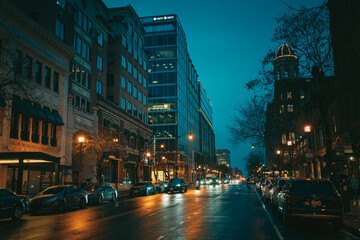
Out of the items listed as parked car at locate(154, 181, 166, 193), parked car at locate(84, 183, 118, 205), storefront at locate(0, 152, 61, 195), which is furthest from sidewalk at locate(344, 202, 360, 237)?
parked car at locate(154, 181, 166, 193)

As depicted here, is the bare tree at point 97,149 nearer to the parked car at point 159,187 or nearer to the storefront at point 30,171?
the storefront at point 30,171

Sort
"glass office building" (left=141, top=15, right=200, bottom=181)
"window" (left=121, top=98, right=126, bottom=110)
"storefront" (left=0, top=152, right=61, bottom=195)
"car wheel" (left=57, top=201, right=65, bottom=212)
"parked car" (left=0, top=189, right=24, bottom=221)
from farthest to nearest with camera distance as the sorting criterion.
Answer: "glass office building" (left=141, top=15, right=200, bottom=181) → "window" (left=121, top=98, right=126, bottom=110) → "storefront" (left=0, top=152, right=61, bottom=195) → "car wheel" (left=57, top=201, right=65, bottom=212) → "parked car" (left=0, top=189, right=24, bottom=221)

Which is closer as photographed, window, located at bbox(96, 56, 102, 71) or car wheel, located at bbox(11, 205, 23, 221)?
car wheel, located at bbox(11, 205, 23, 221)

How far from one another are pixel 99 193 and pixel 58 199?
630cm

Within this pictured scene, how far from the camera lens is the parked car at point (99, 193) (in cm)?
2521

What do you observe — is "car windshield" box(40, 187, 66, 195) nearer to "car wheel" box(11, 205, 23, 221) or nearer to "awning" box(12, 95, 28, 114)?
"car wheel" box(11, 205, 23, 221)

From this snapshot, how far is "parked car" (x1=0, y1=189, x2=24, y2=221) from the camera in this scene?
15219mm

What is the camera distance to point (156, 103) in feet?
290

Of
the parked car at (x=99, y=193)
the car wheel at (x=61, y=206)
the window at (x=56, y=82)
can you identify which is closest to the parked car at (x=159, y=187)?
the parked car at (x=99, y=193)

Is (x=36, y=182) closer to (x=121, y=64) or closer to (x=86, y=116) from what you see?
(x=86, y=116)

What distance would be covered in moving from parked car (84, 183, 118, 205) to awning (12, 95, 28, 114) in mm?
8106

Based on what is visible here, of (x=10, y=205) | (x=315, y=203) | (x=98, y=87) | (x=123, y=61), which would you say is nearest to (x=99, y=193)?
(x=10, y=205)

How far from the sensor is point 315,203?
11.7 meters

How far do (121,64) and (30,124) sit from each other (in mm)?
25354
